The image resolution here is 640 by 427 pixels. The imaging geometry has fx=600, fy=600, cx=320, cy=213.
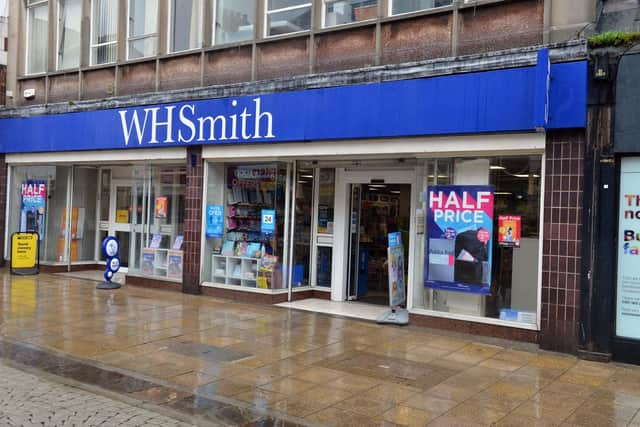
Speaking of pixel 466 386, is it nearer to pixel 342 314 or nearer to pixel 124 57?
pixel 342 314

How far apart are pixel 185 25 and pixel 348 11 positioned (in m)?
4.05

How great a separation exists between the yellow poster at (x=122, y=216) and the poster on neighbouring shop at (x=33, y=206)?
6.38 ft

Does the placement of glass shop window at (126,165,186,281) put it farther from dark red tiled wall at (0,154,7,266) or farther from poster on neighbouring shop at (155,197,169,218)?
dark red tiled wall at (0,154,7,266)

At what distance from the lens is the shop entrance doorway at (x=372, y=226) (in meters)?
11.5

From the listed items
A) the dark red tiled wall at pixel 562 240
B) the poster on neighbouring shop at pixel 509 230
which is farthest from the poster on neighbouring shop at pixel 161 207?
the dark red tiled wall at pixel 562 240

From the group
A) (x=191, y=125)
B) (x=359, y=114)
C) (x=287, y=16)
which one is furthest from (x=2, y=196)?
(x=359, y=114)

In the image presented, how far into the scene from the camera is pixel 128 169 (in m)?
15.1

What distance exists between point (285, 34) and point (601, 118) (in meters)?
5.73

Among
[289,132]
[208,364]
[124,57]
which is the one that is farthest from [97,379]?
[124,57]

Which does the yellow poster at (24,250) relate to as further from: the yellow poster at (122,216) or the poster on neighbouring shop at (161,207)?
the poster on neighbouring shop at (161,207)

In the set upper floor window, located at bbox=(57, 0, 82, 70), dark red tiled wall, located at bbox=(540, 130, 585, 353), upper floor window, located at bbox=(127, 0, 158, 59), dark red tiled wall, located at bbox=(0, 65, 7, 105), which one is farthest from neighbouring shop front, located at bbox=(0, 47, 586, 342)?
upper floor window, located at bbox=(57, 0, 82, 70)

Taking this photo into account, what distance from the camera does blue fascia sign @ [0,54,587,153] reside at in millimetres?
7816

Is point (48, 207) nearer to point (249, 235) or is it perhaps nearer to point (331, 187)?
point (249, 235)

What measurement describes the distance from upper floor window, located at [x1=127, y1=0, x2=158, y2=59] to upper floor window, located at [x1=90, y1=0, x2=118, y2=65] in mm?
589
